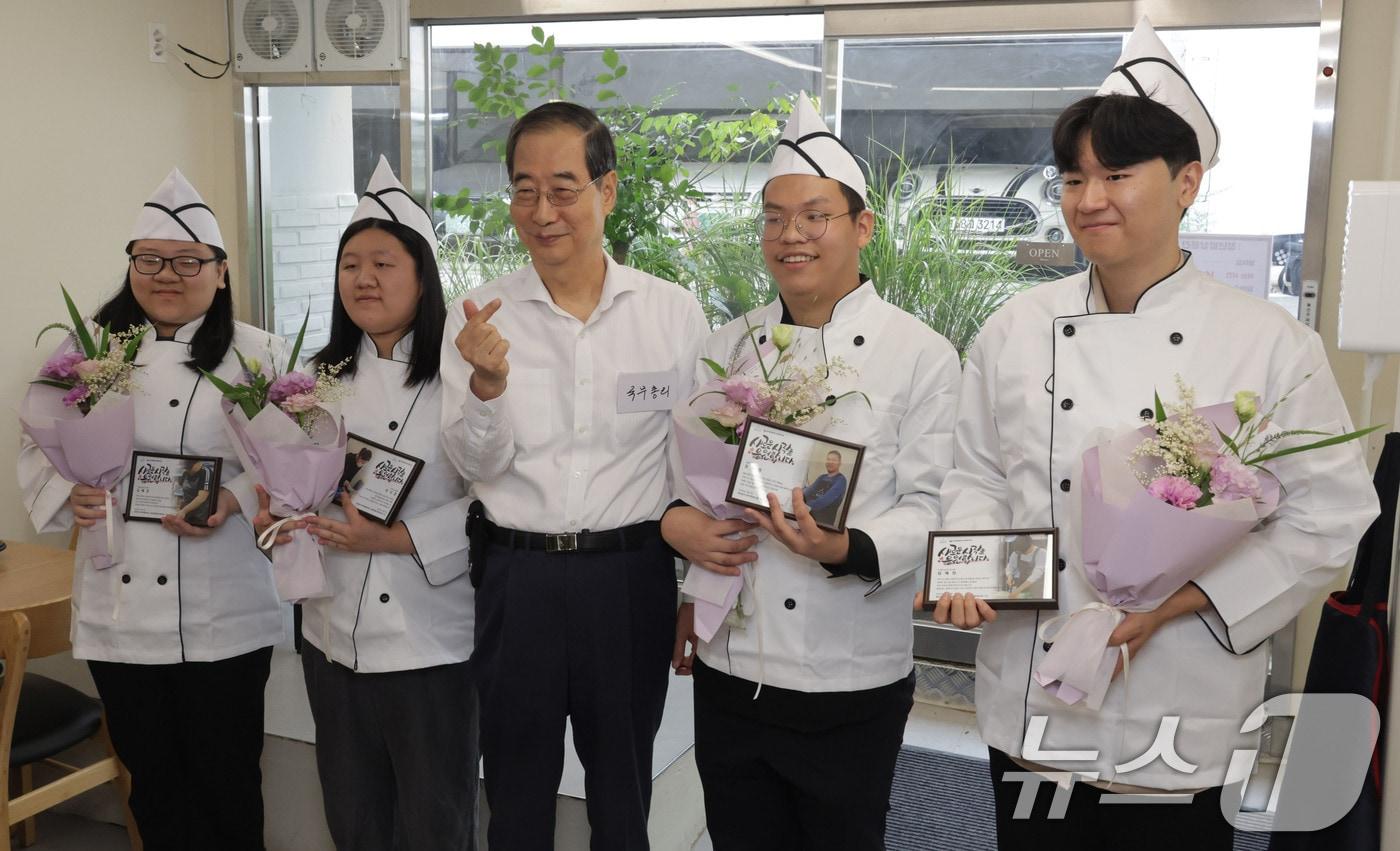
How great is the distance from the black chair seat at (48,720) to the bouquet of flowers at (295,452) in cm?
101

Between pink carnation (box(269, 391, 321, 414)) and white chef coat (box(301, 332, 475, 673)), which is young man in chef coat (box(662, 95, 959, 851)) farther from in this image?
pink carnation (box(269, 391, 321, 414))

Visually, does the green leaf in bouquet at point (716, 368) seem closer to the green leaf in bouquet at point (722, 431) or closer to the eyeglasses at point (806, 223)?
the green leaf in bouquet at point (722, 431)

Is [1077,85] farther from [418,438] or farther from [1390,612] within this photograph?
[418,438]

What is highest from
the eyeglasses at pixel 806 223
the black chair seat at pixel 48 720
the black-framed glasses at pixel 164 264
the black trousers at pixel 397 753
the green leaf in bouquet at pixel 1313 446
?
the eyeglasses at pixel 806 223

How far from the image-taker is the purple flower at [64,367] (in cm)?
250

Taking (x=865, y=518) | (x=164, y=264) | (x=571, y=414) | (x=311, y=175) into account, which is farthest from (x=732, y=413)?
(x=311, y=175)

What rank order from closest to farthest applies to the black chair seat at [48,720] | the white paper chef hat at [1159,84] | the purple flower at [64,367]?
the white paper chef hat at [1159,84] → the purple flower at [64,367] → the black chair seat at [48,720]

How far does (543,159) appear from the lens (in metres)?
2.17

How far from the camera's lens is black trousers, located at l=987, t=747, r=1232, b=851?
1707 millimetres

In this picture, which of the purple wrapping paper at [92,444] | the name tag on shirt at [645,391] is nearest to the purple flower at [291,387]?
the purple wrapping paper at [92,444]

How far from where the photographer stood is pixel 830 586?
2.02 meters

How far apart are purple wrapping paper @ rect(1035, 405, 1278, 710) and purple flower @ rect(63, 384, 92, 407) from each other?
6.57 ft

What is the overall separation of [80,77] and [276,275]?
1058mm

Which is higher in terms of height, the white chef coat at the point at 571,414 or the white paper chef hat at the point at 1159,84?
the white paper chef hat at the point at 1159,84
